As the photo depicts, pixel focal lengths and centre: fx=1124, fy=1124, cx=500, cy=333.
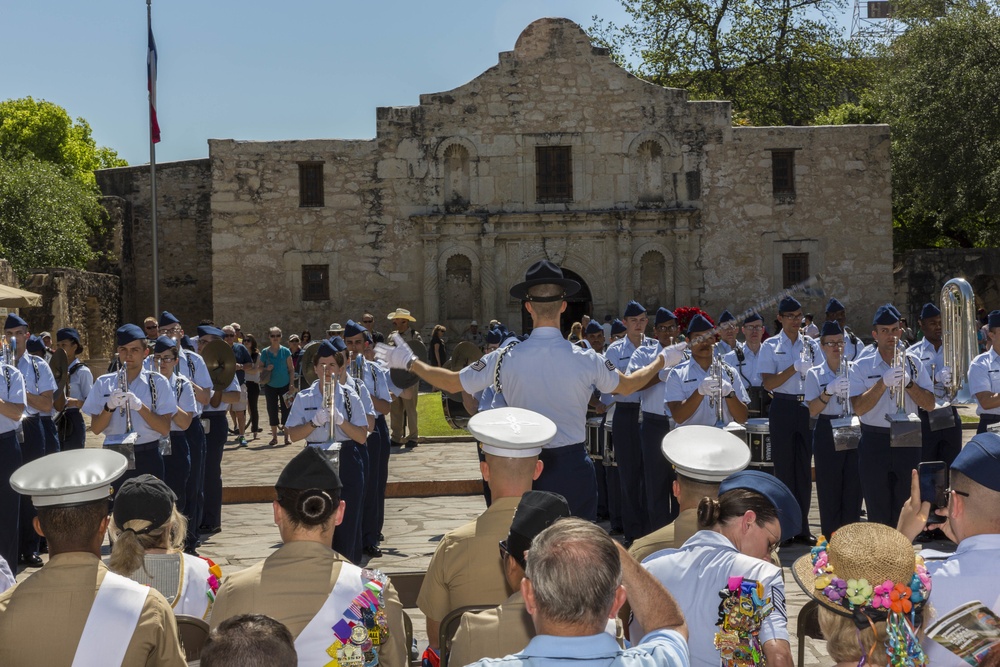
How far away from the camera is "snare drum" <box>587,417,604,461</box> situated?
424 inches

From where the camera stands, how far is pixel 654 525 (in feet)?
31.4

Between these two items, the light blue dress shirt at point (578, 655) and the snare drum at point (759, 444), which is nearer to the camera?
the light blue dress shirt at point (578, 655)

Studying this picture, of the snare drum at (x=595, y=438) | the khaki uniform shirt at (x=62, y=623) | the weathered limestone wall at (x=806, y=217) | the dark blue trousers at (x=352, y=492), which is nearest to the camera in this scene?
the khaki uniform shirt at (x=62, y=623)

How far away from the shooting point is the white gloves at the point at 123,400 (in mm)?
9047

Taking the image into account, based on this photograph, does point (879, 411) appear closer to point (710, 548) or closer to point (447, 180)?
point (710, 548)

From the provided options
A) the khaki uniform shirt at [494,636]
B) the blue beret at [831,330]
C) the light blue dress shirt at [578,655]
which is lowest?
the khaki uniform shirt at [494,636]

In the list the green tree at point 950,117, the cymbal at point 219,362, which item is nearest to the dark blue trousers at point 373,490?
the cymbal at point 219,362

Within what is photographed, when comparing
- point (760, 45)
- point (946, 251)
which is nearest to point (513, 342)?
point (946, 251)

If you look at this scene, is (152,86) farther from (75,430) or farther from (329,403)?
(329,403)

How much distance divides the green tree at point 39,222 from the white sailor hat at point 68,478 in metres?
28.9

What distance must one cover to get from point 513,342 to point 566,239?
22.5 metres

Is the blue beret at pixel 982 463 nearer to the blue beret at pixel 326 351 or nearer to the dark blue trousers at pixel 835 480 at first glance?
the dark blue trousers at pixel 835 480

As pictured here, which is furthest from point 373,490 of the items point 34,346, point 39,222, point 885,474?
point 39,222

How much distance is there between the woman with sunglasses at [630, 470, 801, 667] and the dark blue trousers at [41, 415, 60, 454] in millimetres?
7949
